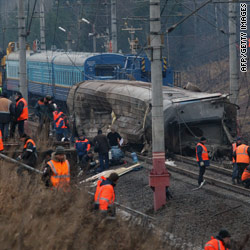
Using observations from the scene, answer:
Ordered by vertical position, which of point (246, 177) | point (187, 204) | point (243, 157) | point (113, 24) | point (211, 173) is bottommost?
point (211, 173)

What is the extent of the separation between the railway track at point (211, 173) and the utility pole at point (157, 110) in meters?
2.24

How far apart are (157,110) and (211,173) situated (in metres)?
4.77

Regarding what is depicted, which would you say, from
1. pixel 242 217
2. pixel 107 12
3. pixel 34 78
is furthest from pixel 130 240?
pixel 107 12

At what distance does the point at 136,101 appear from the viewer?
71.8 feet

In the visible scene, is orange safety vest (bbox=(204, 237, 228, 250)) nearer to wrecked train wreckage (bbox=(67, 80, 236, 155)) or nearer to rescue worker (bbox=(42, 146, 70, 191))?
rescue worker (bbox=(42, 146, 70, 191))

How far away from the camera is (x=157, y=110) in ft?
46.4

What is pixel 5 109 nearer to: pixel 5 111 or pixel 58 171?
pixel 5 111

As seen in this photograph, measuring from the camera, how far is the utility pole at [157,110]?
545 inches

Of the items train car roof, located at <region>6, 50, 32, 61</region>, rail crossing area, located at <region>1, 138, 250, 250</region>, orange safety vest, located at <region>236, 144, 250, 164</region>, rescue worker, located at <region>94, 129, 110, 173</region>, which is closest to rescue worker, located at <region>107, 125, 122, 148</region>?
rail crossing area, located at <region>1, 138, 250, 250</region>

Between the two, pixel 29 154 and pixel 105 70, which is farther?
pixel 105 70

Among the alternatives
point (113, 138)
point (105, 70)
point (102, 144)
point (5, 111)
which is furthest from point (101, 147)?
point (105, 70)

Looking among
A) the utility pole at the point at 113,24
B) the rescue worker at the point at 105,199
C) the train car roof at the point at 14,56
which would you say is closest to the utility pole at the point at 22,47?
the utility pole at the point at 113,24

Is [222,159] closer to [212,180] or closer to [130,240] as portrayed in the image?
[212,180]

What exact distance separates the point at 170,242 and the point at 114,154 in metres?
9.80
